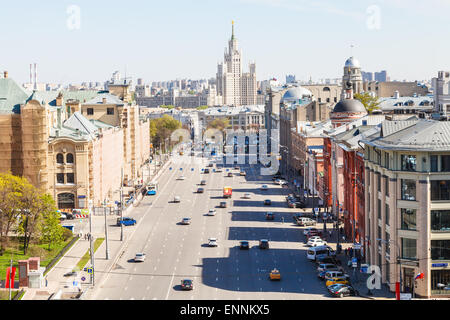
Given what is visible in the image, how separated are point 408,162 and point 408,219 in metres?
3.87

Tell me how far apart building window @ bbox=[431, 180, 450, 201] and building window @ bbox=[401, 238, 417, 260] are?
3.24 meters

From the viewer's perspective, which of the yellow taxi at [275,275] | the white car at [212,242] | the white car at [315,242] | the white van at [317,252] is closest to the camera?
the yellow taxi at [275,275]

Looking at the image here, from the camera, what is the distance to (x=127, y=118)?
137m

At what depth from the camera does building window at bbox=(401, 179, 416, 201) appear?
48.9 metres

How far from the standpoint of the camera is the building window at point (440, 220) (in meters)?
48.2

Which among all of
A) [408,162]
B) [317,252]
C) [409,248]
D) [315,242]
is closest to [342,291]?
[409,248]

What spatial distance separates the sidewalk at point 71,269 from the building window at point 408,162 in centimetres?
2350

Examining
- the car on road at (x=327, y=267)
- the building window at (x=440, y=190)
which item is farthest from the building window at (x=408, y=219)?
the car on road at (x=327, y=267)

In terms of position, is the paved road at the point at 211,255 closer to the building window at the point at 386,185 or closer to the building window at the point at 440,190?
the building window at the point at 386,185

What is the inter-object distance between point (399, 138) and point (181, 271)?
67.9 feet

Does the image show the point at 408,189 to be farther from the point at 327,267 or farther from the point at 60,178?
the point at 60,178

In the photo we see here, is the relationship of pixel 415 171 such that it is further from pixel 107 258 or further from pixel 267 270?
pixel 107 258

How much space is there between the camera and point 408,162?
49000 millimetres

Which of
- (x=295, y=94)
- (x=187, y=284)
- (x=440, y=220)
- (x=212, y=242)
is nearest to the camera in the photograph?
(x=440, y=220)
